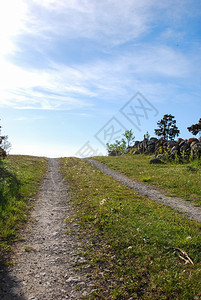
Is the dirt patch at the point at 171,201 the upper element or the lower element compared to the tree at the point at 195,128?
lower

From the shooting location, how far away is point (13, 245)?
25.9 ft

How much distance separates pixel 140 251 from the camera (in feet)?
22.7

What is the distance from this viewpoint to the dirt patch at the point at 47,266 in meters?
5.54

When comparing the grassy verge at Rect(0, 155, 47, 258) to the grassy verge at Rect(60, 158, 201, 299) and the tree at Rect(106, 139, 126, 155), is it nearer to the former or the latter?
the grassy verge at Rect(60, 158, 201, 299)

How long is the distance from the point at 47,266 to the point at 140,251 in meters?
2.80

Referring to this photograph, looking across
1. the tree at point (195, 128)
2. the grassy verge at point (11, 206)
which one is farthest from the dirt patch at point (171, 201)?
the tree at point (195, 128)

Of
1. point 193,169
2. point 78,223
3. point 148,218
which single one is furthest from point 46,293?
point 193,169

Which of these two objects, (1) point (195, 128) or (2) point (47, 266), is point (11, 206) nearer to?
(2) point (47, 266)

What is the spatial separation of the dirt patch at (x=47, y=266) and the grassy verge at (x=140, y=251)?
44cm

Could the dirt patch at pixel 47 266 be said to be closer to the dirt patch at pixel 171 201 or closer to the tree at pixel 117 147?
the dirt patch at pixel 171 201

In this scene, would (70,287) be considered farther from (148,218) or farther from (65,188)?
(65,188)

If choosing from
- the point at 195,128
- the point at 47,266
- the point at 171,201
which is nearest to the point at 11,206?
the point at 47,266

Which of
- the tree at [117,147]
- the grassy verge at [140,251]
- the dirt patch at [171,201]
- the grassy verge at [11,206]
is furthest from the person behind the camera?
the tree at [117,147]

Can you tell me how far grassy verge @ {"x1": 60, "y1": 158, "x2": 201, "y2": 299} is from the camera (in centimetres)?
553
